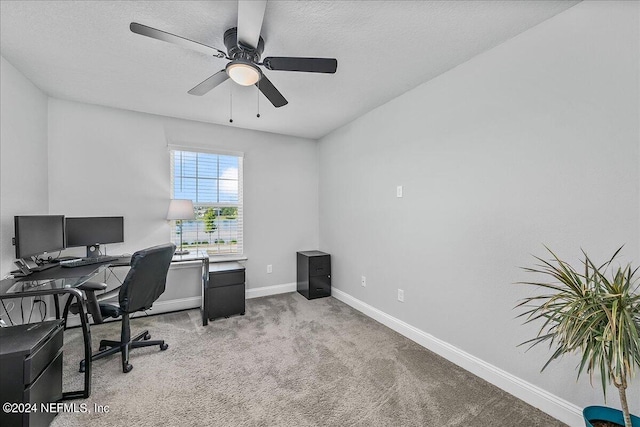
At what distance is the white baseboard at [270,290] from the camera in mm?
3848

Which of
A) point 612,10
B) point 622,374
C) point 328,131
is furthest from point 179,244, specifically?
point 612,10

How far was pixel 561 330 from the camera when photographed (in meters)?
1.21

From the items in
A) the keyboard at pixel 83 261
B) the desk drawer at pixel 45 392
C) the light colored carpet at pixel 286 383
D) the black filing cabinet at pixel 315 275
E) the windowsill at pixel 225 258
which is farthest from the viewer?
the black filing cabinet at pixel 315 275

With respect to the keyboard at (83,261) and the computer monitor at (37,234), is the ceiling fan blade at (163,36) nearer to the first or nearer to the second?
the computer monitor at (37,234)

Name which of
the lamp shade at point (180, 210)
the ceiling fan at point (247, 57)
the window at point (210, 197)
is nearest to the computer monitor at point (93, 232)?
the lamp shade at point (180, 210)

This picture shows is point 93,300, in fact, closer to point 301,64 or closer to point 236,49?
point 236,49

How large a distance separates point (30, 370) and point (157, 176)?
2.38 meters

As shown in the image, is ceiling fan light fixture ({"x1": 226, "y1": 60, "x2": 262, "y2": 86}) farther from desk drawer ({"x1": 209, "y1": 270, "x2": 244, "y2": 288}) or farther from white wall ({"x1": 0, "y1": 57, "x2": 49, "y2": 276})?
desk drawer ({"x1": 209, "y1": 270, "x2": 244, "y2": 288})

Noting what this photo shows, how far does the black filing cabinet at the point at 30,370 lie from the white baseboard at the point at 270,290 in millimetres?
2248

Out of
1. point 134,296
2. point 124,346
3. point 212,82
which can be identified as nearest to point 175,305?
point 124,346

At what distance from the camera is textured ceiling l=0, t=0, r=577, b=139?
5.24 feet

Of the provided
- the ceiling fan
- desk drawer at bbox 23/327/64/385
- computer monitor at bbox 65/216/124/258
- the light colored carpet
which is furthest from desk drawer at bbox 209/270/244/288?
the ceiling fan

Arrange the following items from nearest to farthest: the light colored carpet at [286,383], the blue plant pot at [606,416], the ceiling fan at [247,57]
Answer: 1. the blue plant pot at [606,416]
2. the ceiling fan at [247,57]
3. the light colored carpet at [286,383]

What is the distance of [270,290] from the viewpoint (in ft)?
13.1
